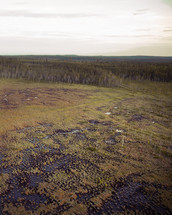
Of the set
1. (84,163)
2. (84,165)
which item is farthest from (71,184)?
(84,163)

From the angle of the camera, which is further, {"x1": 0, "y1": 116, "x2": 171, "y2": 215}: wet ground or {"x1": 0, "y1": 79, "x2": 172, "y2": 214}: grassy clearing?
{"x1": 0, "y1": 79, "x2": 172, "y2": 214}: grassy clearing

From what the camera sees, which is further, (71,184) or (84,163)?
(84,163)

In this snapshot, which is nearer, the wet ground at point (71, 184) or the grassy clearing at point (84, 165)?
the wet ground at point (71, 184)

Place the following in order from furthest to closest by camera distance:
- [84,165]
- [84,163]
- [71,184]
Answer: [84,163] → [84,165] → [71,184]

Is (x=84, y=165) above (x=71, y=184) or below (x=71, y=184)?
above

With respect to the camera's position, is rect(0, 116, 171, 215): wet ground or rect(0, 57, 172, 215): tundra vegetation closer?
rect(0, 116, 171, 215): wet ground

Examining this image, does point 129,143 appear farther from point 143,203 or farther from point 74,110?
point 74,110

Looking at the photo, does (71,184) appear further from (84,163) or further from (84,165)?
(84,163)

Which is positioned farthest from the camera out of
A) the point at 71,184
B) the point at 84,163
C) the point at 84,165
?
the point at 84,163

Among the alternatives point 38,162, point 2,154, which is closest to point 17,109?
point 2,154
